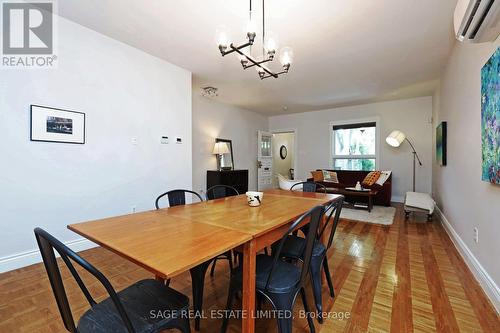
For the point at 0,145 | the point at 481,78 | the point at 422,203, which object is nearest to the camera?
the point at 481,78

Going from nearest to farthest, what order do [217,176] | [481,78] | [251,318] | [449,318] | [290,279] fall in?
1. [251,318]
2. [290,279]
3. [449,318]
4. [481,78]
5. [217,176]

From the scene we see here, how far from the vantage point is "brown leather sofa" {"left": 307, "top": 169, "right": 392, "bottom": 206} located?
5004mm

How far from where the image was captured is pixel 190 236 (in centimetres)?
108

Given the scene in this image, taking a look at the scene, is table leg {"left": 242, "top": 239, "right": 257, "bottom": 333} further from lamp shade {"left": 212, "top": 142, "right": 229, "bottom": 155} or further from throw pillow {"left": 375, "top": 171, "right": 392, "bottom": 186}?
throw pillow {"left": 375, "top": 171, "right": 392, "bottom": 186}

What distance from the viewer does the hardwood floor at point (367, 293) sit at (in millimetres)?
1493

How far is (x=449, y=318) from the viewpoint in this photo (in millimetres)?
1545

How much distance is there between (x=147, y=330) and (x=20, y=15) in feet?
10.0

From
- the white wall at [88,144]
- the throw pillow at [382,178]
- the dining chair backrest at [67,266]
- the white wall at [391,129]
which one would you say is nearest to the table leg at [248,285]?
the dining chair backrest at [67,266]

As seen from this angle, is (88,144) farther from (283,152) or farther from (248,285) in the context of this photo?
(283,152)

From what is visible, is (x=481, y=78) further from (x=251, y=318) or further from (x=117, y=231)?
(x=117, y=231)

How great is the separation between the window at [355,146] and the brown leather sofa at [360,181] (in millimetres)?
585

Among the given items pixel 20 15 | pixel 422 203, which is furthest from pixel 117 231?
pixel 422 203

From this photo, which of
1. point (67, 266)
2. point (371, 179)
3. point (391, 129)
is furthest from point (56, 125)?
point (391, 129)

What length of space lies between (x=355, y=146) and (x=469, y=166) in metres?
3.93
